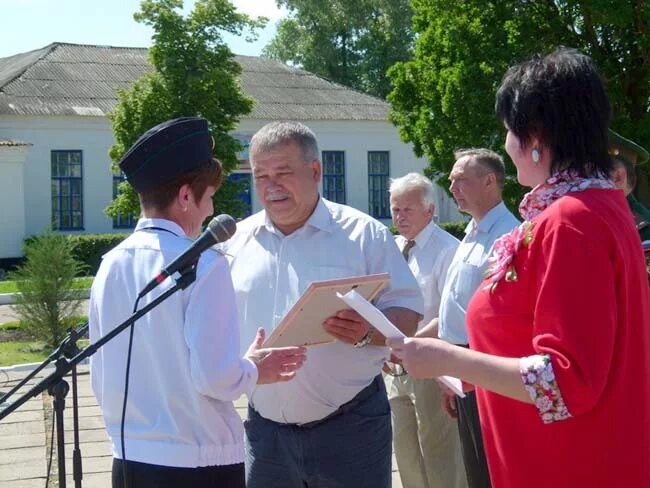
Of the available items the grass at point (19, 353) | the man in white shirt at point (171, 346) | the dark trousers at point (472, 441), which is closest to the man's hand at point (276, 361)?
the man in white shirt at point (171, 346)

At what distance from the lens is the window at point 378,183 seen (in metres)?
38.4

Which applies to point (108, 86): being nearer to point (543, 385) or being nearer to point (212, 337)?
point (212, 337)

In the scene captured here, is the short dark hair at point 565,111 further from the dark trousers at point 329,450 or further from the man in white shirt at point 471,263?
the man in white shirt at point 471,263

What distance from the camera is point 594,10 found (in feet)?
63.8

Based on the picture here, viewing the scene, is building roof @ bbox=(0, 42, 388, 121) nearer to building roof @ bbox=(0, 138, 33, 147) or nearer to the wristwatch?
building roof @ bbox=(0, 138, 33, 147)

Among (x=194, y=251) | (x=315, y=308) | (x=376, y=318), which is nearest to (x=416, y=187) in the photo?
(x=315, y=308)

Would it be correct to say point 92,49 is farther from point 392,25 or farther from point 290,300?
point 290,300

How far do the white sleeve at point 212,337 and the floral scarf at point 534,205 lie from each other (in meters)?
0.85

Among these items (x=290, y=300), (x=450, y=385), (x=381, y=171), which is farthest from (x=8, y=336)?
(x=381, y=171)

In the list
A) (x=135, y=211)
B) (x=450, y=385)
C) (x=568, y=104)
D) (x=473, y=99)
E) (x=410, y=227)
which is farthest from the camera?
(x=135, y=211)

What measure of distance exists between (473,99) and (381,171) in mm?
17421

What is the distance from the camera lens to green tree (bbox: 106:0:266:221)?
2452 cm

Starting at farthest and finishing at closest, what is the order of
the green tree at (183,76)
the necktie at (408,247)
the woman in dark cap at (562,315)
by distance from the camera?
the green tree at (183,76)
the necktie at (408,247)
the woman in dark cap at (562,315)

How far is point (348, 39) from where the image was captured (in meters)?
51.0
